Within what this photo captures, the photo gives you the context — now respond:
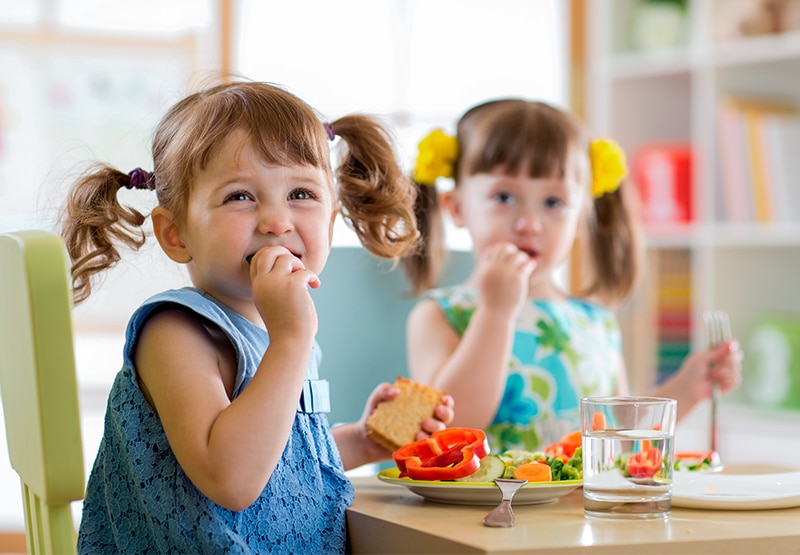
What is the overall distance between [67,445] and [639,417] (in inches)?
18.4

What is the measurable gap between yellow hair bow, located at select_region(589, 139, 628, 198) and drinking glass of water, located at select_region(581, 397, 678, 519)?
0.92 m

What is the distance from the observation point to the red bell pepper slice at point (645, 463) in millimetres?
893

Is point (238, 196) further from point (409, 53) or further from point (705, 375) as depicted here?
point (409, 53)

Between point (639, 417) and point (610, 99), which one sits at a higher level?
point (610, 99)

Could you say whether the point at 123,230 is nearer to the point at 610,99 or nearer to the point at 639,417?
A: the point at 639,417

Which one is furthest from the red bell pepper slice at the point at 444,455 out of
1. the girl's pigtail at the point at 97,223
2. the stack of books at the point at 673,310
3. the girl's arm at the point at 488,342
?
the stack of books at the point at 673,310

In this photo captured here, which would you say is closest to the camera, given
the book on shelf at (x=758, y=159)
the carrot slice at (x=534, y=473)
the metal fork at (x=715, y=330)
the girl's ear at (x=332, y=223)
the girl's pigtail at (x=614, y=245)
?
the carrot slice at (x=534, y=473)

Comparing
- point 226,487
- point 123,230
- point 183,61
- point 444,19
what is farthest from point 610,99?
point 226,487

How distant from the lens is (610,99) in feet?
9.86

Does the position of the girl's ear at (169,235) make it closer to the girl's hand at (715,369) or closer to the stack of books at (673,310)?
the girl's hand at (715,369)

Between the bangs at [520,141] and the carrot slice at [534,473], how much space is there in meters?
0.70

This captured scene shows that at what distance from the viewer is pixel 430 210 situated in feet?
5.97

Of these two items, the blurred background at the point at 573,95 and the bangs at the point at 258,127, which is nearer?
the bangs at the point at 258,127

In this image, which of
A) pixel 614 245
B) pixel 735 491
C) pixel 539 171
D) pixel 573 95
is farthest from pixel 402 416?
pixel 573 95
